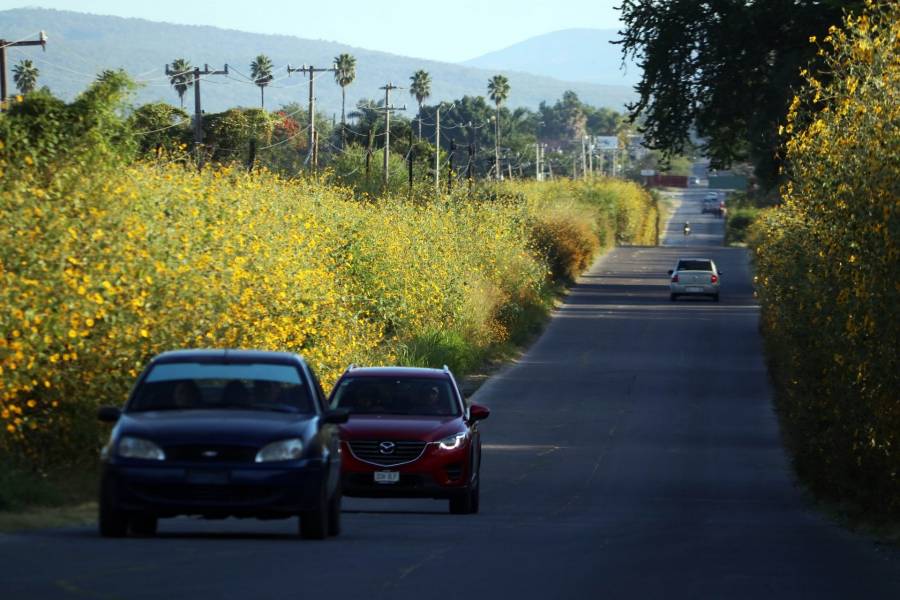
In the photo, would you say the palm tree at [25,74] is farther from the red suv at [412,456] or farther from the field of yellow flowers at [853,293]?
the red suv at [412,456]

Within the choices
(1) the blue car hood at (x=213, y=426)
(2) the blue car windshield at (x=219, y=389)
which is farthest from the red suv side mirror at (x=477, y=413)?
(1) the blue car hood at (x=213, y=426)

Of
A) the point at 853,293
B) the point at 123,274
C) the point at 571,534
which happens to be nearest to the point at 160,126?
the point at 123,274

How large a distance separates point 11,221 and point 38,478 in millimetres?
2868

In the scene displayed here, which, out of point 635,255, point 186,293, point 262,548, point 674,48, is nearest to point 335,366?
point 186,293

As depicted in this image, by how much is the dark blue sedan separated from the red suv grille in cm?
495

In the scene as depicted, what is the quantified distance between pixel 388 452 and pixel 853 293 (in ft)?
18.2

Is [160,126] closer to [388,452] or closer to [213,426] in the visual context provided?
[388,452]

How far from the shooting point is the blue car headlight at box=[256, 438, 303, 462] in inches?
523

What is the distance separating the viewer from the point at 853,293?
18.8 m

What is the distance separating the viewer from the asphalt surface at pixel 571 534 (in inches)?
446

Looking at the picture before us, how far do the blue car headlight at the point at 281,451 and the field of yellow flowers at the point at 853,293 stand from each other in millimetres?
6680

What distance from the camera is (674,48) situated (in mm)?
58406

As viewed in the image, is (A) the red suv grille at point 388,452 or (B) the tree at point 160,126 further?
(B) the tree at point 160,126

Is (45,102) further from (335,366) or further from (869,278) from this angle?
(869,278)
